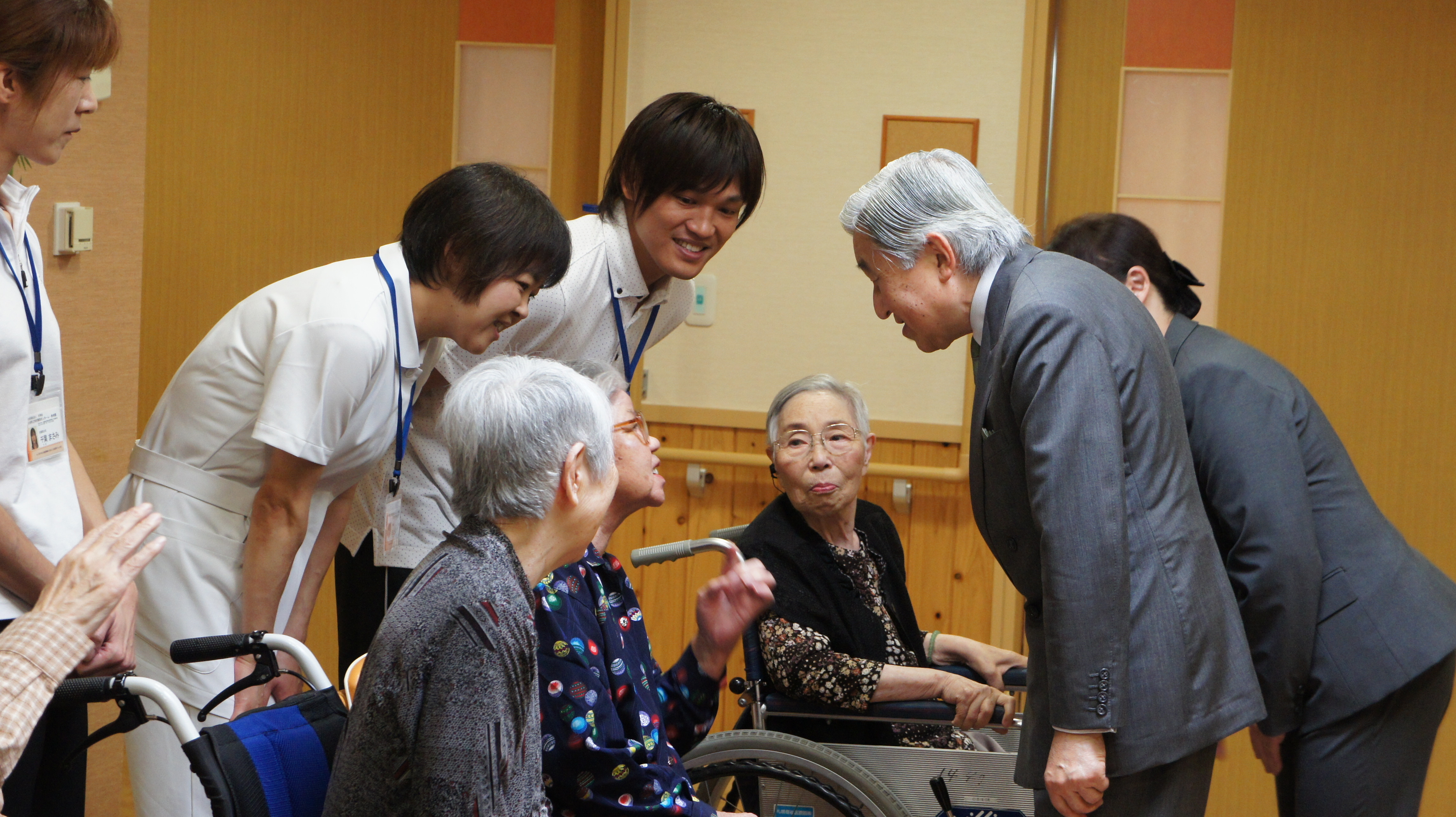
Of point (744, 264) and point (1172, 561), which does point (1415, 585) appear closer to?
point (1172, 561)

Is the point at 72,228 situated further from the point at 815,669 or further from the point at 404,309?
the point at 815,669

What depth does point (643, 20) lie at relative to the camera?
132 inches

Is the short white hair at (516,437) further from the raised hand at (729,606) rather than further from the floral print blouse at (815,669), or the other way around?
the floral print blouse at (815,669)

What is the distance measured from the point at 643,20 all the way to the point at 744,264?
2.37ft

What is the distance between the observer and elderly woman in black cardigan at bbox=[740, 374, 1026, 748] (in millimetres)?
2170

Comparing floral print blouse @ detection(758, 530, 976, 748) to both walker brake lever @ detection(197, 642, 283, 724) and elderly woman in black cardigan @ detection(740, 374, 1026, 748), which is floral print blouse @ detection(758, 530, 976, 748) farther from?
walker brake lever @ detection(197, 642, 283, 724)

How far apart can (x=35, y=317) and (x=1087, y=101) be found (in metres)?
2.66

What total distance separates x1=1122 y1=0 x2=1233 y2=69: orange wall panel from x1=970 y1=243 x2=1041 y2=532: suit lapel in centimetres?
193

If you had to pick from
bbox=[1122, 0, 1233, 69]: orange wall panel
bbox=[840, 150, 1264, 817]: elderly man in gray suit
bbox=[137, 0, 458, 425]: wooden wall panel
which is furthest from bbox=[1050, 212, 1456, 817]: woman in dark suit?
bbox=[137, 0, 458, 425]: wooden wall panel

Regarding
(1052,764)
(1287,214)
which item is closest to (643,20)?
(1287,214)

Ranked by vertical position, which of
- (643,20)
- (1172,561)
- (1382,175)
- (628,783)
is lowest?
(628,783)

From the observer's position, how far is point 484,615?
3.92ft

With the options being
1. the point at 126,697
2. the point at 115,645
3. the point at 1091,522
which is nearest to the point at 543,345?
the point at 115,645

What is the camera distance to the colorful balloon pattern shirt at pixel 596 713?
1.51 m
